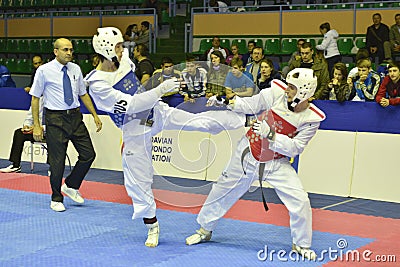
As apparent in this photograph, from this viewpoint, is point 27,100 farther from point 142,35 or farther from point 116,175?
point 142,35

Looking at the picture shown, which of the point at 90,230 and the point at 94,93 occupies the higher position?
the point at 94,93

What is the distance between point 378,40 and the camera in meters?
12.9

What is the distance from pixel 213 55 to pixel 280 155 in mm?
3337

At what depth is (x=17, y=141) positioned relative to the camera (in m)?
11.0

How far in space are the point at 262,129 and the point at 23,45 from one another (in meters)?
14.7

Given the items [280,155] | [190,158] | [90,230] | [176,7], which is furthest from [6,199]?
[176,7]

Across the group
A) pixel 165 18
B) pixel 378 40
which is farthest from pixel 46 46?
pixel 378 40

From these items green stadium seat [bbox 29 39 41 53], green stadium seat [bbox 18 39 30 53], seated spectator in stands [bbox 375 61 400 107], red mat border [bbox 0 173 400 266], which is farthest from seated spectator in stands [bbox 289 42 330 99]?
green stadium seat [bbox 18 39 30 53]

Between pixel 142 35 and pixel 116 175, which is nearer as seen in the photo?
pixel 116 175

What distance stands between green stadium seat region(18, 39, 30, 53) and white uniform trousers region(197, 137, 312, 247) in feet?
45.8

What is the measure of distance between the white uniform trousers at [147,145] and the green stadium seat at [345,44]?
8279 mm

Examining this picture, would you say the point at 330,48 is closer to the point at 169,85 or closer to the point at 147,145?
the point at 147,145

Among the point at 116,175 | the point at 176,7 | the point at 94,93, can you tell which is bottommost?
the point at 116,175

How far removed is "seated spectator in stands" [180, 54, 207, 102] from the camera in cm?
602
